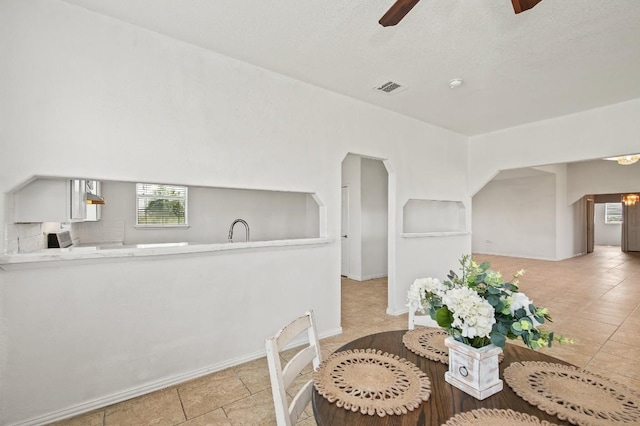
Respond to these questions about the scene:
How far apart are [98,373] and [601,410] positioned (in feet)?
9.05

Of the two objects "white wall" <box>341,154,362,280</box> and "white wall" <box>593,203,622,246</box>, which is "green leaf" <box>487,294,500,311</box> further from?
"white wall" <box>593,203,622,246</box>

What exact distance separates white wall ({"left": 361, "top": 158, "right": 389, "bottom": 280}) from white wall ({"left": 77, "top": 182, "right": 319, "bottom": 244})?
1.10m

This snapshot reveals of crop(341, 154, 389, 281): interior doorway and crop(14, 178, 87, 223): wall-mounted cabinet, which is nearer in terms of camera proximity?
crop(14, 178, 87, 223): wall-mounted cabinet

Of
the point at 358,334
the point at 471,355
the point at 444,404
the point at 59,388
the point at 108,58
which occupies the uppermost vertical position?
the point at 108,58

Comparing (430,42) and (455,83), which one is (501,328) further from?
(455,83)

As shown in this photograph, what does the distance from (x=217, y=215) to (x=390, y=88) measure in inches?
147

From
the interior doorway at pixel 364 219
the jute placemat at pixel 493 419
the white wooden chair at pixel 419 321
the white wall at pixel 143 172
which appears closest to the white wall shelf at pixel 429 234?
the white wall at pixel 143 172

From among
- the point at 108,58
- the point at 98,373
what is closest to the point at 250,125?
the point at 108,58

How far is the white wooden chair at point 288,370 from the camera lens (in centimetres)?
105

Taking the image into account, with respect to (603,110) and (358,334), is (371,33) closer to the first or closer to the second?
(358,334)

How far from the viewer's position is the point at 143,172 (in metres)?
2.29

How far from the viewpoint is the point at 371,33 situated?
90.7 inches

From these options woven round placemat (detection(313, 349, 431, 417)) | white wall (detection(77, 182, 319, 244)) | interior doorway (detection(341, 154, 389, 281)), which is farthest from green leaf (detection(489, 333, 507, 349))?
interior doorway (detection(341, 154, 389, 281))

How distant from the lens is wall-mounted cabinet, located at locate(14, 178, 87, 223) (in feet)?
6.60
